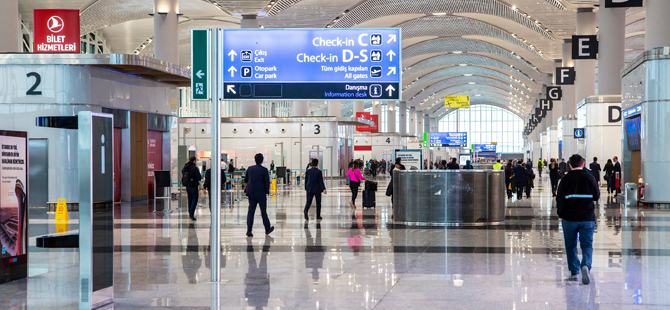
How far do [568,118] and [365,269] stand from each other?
33934 millimetres

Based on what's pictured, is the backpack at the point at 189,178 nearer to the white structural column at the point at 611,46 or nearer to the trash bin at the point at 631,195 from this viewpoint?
the trash bin at the point at 631,195

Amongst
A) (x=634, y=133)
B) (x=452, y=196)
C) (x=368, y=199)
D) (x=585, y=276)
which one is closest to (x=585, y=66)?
(x=634, y=133)

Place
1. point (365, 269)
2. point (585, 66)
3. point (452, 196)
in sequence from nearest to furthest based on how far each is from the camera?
point (365, 269)
point (452, 196)
point (585, 66)

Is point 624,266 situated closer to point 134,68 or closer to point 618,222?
point 618,222

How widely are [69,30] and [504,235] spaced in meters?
15.0

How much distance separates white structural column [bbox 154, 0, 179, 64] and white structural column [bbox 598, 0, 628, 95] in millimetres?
17150

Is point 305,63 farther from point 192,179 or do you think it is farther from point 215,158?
point 192,179

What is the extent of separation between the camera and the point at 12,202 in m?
7.54

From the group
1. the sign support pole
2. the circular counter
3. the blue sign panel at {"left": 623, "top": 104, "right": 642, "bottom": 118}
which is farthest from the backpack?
the blue sign panel at {"left": 623, "top": 104, "right": 642, "bottom": 118}

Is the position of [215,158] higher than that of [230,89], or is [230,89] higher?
[230,89]

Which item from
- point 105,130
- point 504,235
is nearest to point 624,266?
point 504,235

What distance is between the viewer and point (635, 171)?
2147 centimetres

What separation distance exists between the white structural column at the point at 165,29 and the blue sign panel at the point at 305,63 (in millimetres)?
18530

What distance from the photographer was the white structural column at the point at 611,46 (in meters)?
28.4
